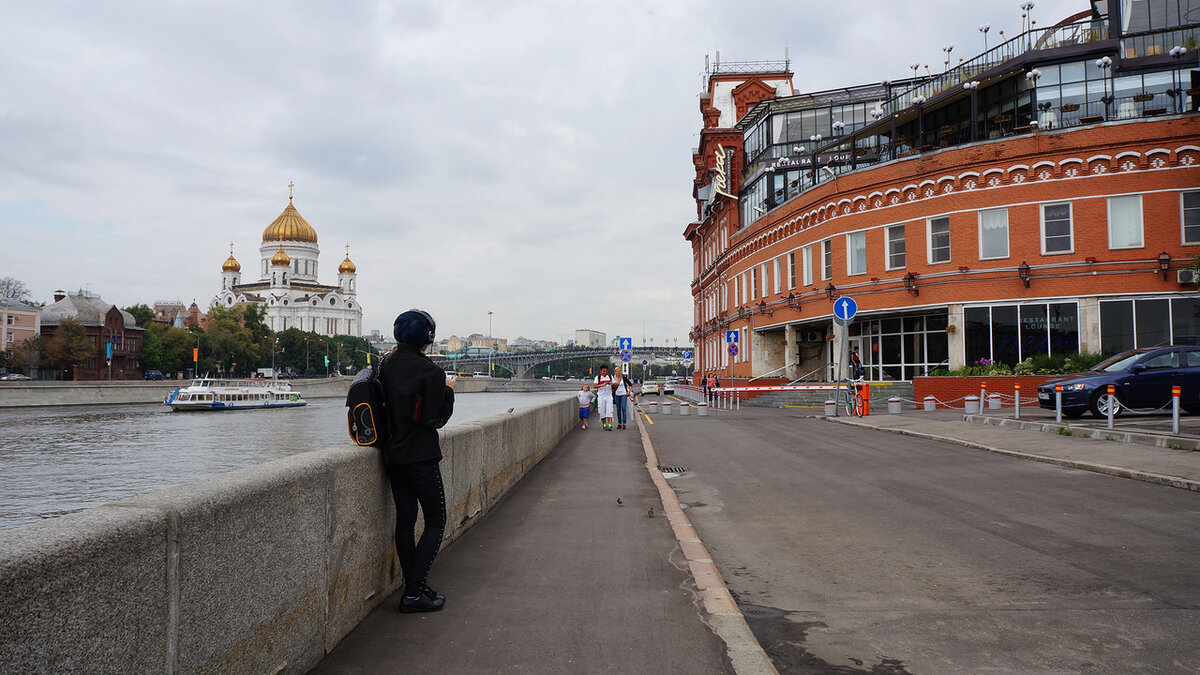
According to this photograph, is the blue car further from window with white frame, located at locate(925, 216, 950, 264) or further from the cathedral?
the cathedral

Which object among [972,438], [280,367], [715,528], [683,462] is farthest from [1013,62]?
[280,367]

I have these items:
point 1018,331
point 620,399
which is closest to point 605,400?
point 620,399

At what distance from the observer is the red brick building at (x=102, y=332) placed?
92.2 m

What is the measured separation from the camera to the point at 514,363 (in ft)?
515

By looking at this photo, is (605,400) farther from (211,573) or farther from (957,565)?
(211,573)

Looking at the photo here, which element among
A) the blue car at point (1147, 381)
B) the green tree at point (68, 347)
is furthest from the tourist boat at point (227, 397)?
the blue car at point (1147, 381)

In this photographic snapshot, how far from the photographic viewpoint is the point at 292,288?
174 m

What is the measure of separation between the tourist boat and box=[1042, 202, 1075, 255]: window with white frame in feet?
184

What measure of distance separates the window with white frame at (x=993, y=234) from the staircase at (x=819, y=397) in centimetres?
549

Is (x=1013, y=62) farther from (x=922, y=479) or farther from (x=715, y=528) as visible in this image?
(x=715, y=528)

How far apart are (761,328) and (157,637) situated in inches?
1608

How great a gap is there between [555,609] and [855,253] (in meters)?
30.4

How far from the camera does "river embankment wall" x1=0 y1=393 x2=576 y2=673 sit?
2258 mm

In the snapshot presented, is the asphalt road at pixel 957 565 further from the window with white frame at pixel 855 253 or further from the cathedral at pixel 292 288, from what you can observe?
the cathedral at pixel 292 288
